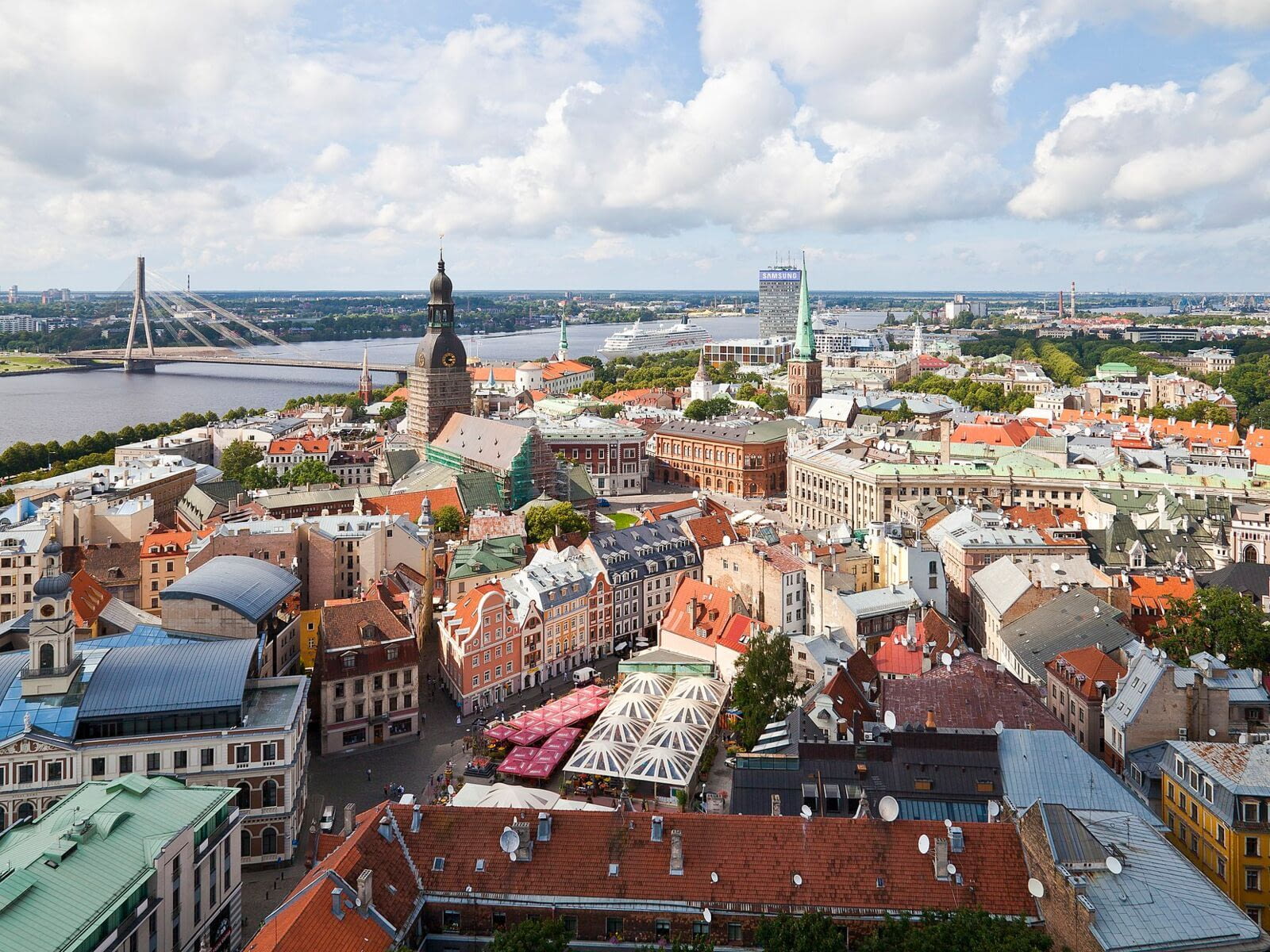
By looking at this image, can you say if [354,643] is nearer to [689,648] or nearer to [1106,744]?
[689,648]

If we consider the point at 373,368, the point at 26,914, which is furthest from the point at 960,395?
the point at 26,914

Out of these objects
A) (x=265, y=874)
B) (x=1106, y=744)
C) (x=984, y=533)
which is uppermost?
(x=984, y=533)

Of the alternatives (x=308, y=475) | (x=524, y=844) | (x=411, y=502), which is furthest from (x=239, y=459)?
(x=524, y=844)

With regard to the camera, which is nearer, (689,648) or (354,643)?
(354,643)

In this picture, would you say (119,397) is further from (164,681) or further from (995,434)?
(164,681)

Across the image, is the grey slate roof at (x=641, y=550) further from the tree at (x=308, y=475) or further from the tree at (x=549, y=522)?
the tree at (x=308, y=475)

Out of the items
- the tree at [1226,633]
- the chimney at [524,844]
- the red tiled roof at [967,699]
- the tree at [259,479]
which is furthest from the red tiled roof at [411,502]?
the chimney at [524,844]
